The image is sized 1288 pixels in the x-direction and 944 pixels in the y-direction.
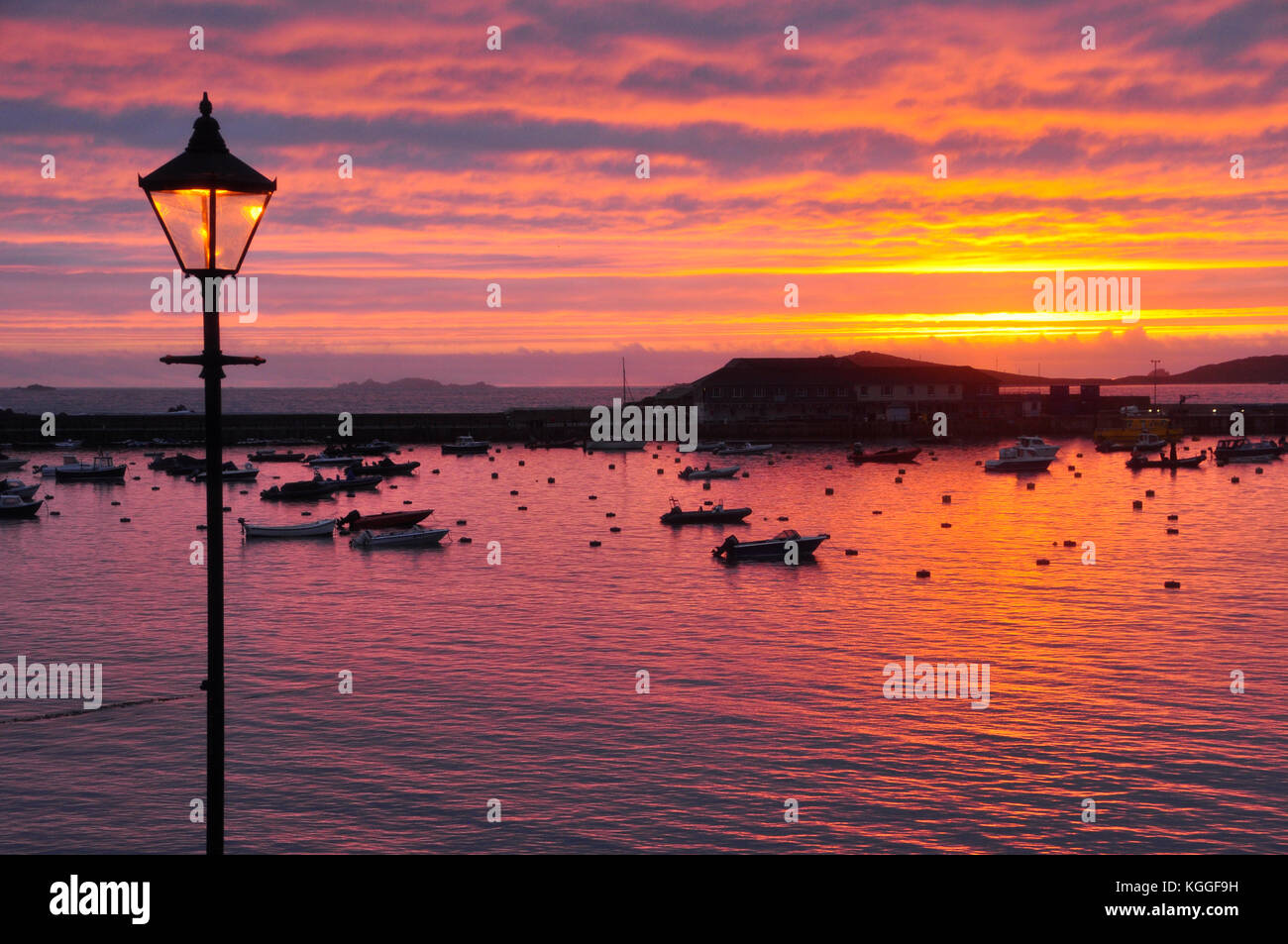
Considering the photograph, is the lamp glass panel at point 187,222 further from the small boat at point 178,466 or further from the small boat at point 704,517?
the small boat at point 178,466

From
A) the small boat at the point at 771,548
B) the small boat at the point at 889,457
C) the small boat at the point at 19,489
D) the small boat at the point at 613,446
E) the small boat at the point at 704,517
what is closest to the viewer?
the small boat at the point at 771,548

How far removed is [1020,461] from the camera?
107m

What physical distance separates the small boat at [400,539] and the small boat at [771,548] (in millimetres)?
16207

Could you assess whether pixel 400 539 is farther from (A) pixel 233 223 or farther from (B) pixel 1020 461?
(B) pixel 1020 461

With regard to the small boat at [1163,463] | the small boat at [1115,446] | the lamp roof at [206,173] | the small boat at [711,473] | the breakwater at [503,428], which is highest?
the breakwater at [503,428]

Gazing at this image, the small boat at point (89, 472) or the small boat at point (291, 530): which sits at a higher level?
the small boat at point (89, 472)

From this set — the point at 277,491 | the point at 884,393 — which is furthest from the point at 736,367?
the point at 277,491

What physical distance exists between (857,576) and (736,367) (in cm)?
11009

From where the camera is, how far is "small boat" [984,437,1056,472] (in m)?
107

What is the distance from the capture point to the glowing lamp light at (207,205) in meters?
6.87

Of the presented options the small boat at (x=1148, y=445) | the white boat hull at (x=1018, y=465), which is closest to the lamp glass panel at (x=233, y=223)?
the white boat hull at (x=1018, y=465)

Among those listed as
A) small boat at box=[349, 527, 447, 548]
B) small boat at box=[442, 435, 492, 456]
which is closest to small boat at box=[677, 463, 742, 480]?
small boat at box=[442, 435, 492, 456]

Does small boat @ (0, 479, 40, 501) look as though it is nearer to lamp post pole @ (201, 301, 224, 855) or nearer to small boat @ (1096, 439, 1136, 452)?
lamp post pole @ (201, 301, 224, 855)

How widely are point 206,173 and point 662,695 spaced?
24171 mm
